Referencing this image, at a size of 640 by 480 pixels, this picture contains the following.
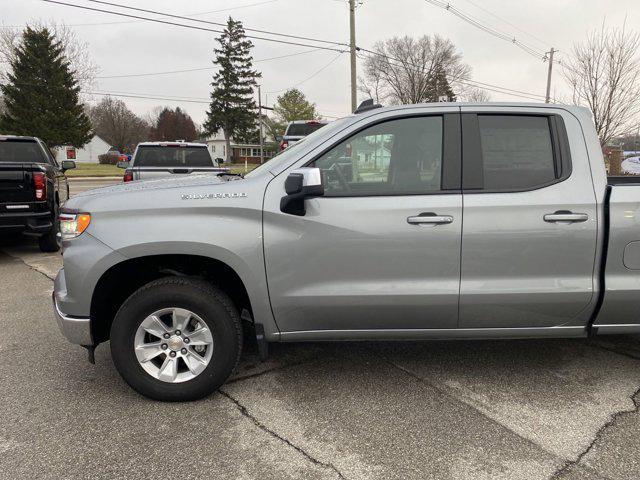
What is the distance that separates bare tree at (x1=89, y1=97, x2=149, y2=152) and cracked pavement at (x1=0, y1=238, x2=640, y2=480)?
282 feet

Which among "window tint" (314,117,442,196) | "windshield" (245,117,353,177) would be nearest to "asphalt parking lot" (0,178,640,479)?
"window tint" (314,117,442,196)

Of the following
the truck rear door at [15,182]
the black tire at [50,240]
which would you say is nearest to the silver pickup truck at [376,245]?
the truck rear door at [15,182]

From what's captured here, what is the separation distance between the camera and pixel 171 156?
952cm

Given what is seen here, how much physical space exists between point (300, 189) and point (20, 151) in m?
7.71

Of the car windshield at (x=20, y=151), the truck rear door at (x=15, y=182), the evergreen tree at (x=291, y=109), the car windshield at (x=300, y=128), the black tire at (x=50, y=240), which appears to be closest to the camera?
the truck rear door at (x=15, y=182)

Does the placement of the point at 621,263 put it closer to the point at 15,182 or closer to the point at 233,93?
the point at 15,182

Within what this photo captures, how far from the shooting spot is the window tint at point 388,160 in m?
3.09

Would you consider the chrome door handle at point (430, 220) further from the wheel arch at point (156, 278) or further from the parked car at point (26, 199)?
the parked car at point (26, 199)

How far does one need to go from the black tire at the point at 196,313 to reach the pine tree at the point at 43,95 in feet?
148

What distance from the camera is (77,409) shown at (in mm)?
3064

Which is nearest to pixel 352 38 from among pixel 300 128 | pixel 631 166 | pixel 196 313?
pixel 300 128

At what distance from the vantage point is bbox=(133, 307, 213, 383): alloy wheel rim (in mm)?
3041

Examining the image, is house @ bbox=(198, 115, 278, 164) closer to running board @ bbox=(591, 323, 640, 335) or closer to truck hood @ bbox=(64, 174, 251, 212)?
truck hood @ bbox=(64, 174, 251, 212)

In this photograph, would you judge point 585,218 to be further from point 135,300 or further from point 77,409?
point 77,409
